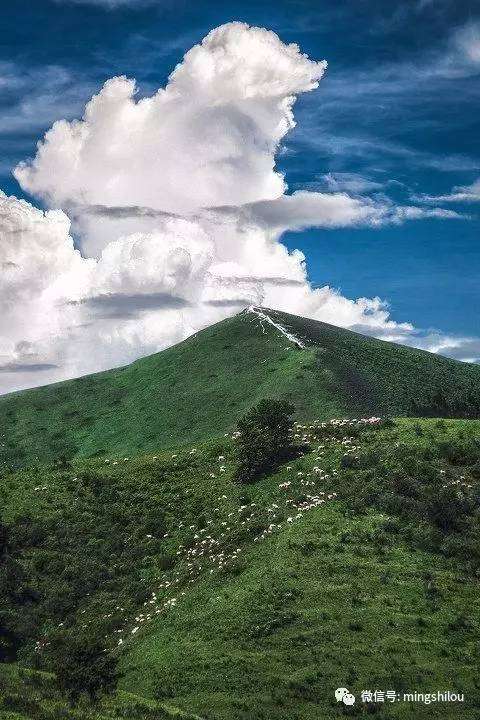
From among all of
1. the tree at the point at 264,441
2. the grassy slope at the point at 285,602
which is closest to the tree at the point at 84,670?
the grassy slope at the point at 285,602

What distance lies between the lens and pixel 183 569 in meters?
52.7

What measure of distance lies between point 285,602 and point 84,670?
41.2 feet

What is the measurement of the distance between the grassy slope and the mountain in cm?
2710

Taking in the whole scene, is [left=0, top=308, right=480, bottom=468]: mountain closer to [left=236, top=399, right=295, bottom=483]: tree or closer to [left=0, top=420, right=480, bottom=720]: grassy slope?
[left=236, top=399, right=295, bottom=483]: tree

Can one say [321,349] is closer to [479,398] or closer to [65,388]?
[479,398]

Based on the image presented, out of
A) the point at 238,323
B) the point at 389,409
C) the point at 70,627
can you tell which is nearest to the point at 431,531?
the point at 70,627

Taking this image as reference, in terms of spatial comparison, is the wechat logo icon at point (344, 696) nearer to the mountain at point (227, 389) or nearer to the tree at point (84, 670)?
the tree at point (84, 670)

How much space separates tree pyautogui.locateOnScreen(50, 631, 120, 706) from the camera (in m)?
34.7

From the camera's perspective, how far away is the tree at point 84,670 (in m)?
34.7

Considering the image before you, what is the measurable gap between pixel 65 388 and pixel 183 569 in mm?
94907

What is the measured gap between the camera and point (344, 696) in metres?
33.6

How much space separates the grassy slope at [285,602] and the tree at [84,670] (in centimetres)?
131

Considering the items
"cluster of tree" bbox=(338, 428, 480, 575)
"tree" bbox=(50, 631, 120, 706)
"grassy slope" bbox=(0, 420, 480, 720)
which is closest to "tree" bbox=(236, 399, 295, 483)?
"grassy slope" bbox=(0, 420, 480, 720)

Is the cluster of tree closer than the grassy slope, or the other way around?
the grassy slope
